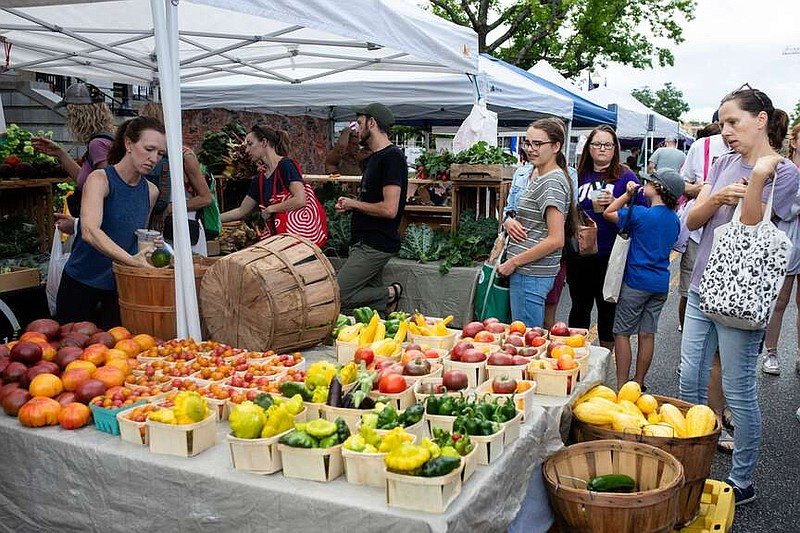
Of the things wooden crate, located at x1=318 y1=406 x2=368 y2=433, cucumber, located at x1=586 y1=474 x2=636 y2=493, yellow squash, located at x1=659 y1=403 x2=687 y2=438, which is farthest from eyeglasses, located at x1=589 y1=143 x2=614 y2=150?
wooden crate, located at x1=318 y1=406 x2=368 y2=433

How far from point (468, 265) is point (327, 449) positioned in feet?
15.0

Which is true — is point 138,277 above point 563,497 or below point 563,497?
above

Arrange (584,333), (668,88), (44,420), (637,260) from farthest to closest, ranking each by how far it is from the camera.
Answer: (668,88)
(637,260)
(584,333)
(44,420)

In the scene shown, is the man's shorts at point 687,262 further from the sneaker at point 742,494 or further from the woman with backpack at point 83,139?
the woman with backpack at point 83,139

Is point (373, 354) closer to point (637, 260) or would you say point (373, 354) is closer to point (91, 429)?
point (91, 429)

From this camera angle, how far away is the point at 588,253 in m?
4.76

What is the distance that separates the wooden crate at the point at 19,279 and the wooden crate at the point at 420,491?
4.39 m

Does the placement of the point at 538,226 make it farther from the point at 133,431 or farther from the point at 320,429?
the point at 133,431

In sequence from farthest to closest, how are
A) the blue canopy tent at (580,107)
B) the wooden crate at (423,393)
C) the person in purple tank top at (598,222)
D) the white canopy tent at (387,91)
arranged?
the blue canopy tent at (580,107)
the white canopy tent at (387,91)
the person in purple tank top at (598,222)
the wooden crate at (423,393)

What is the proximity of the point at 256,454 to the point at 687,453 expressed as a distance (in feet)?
5.99

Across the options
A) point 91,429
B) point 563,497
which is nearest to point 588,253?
point 563,497

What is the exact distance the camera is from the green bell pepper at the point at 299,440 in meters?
2.11

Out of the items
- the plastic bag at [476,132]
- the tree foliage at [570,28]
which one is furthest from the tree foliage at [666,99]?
the plastic bag at [476,132]

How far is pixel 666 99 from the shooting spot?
99.4m
